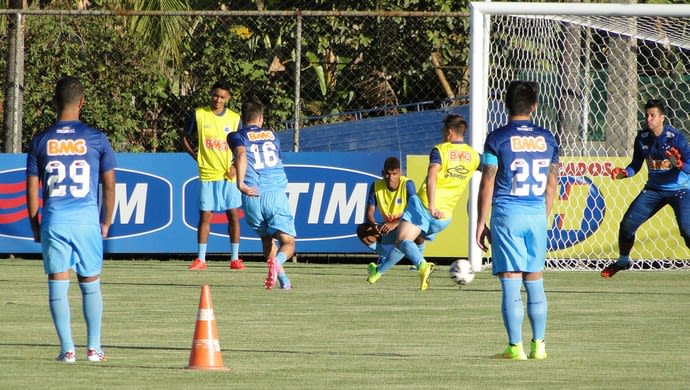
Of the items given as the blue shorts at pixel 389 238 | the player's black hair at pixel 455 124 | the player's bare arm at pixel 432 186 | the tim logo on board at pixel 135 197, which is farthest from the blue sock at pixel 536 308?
the tim logo on board at pixel 135 197

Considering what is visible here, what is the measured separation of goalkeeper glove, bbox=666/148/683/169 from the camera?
16266 millimetres

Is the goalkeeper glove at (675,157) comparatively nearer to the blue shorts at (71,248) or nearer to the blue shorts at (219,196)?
the blue shorts at (219,196)

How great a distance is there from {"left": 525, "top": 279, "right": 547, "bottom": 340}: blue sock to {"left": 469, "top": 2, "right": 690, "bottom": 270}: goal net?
26.7 ft

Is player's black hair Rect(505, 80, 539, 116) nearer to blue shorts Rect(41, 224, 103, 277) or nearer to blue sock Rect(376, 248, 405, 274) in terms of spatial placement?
blue shorts Rect(41, 224, 103, 277)

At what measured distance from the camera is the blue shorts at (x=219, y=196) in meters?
18.5

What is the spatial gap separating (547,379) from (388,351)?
170 centimetres

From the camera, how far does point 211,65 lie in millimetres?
22172

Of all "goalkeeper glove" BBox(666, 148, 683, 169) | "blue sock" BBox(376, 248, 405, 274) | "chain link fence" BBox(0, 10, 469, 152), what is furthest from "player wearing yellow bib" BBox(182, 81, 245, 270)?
"goalkeeper glove" BBox(666, 148, 683, 169)

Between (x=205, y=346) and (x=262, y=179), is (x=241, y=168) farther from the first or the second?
(x=205, y=346)

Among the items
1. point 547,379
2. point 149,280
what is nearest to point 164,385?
point 547,379

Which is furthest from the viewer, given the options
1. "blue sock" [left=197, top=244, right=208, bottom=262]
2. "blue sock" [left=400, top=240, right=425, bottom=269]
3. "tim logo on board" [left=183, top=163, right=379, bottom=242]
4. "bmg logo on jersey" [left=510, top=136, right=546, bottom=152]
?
"tim logo on board" [left=183, top=163, right=379, bottom=242]

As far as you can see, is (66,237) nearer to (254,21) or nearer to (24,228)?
(24,228)

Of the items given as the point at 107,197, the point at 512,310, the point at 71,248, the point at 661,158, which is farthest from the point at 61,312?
the point at 661,158

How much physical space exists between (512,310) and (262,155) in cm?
615
